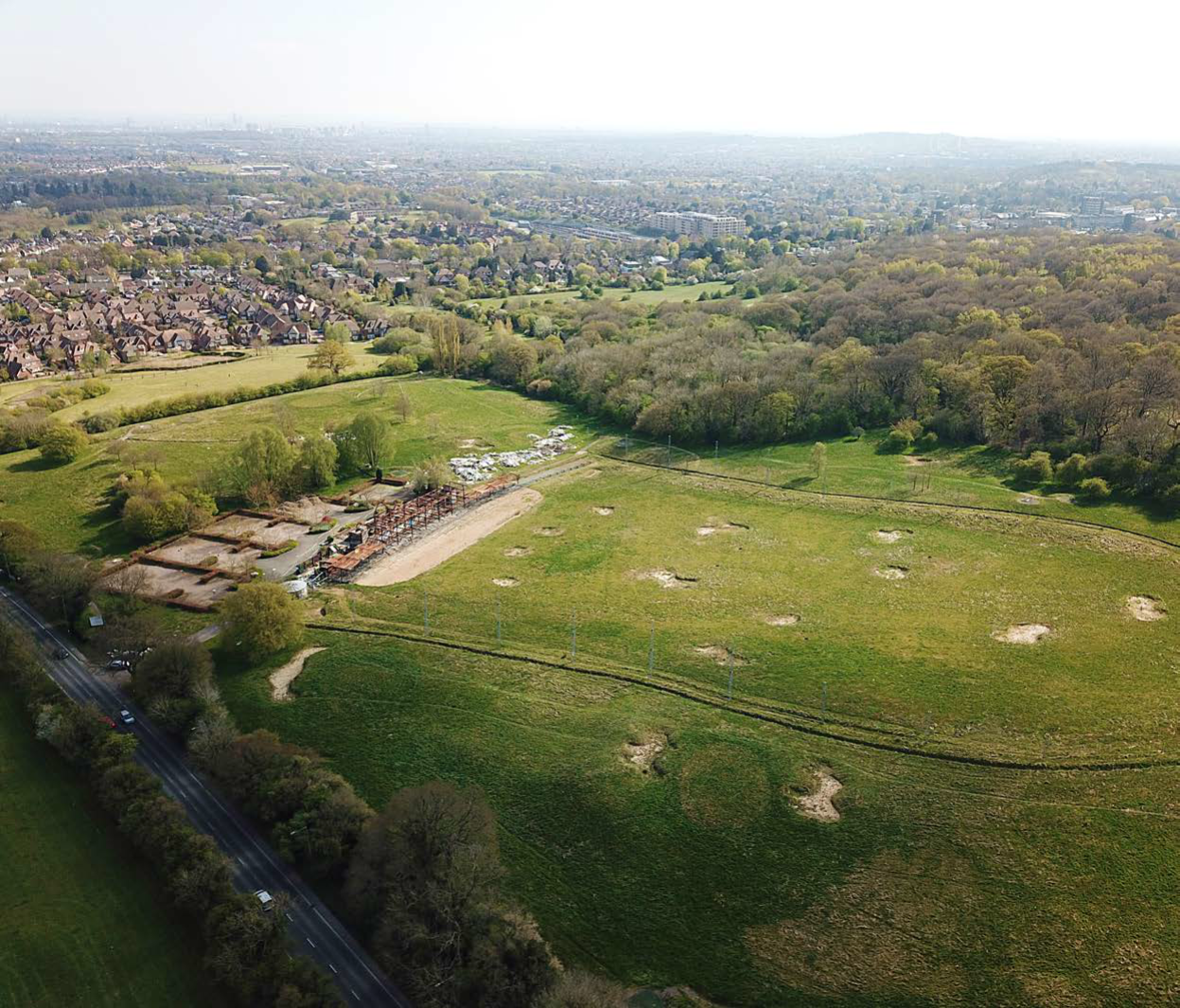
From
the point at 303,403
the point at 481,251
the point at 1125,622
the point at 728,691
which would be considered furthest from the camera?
the point at 481,251

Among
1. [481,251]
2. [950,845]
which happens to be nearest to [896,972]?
[950,845]

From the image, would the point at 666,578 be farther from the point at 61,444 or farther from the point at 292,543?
the point at 61,444

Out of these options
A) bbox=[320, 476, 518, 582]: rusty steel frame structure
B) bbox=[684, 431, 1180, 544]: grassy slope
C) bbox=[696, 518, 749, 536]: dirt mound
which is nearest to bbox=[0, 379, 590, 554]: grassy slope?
bbox=[320, 476, 518, 582]: rusty steel frame structure

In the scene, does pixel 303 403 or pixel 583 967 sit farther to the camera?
pixel 303 403

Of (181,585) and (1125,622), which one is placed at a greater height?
(1125,622)

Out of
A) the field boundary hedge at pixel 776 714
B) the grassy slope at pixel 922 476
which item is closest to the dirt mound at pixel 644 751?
the field boundary hedge at pixel 776 714

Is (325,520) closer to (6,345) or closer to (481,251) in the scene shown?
(6,345)

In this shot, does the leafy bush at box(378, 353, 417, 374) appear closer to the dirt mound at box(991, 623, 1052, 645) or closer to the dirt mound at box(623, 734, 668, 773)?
the dirt mound at box(623, 734, 668, 773)

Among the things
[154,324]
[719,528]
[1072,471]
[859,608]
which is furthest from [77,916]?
[154,324]
